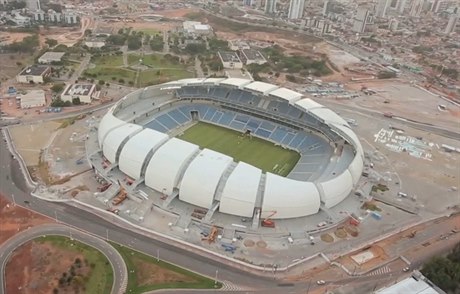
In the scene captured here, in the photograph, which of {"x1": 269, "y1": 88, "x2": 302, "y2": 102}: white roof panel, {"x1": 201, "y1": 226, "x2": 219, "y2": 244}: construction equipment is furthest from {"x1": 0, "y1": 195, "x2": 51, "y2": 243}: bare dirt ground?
{"x1": 269, "y1": 88, "x2": 302, "y2": 102}: white roof panel

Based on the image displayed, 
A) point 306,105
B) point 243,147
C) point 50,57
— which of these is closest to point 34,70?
point 50,57

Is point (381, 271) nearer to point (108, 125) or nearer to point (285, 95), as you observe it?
point (285, 95)

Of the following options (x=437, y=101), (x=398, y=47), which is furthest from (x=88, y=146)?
(x=398, y=47)

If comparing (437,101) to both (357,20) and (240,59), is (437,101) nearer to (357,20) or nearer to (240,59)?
(240,59)

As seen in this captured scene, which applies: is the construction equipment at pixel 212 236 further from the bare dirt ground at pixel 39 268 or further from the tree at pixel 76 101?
the tree at pixel 76 101

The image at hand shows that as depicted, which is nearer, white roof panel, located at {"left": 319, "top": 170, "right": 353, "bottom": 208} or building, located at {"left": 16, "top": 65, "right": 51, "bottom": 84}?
white roof panel, located at {"left": 319, "top": 170, "right": 353, "bottom": 208}

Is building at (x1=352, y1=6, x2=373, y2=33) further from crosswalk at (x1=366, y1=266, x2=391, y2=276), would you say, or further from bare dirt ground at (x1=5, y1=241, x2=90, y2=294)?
bare dirt ground at (x1=5, y1=241, x2=90, y2=294)

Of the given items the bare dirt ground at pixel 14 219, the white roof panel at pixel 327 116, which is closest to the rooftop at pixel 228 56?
the white roof panel at pixel 327 116
